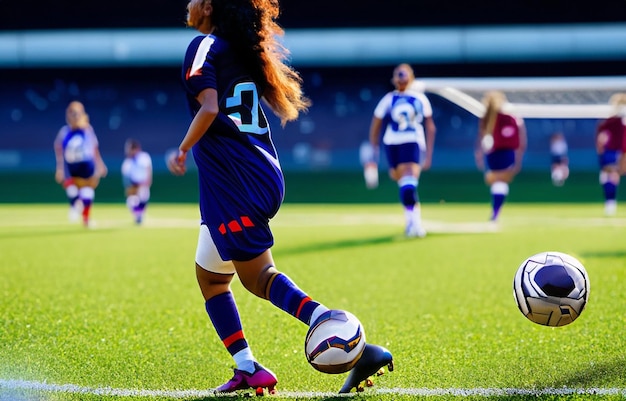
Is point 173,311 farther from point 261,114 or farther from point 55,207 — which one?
point 55,207

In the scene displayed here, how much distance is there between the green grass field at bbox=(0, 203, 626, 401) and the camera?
12.7 ft

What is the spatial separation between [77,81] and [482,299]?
32248 mm

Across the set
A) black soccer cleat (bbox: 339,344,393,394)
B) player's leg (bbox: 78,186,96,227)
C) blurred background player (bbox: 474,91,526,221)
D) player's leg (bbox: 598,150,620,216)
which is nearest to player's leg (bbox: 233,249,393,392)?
black soccer cleat (bbox: 339,344,393,394)

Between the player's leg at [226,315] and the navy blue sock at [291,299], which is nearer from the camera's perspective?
the navy blue sock at [291,299]

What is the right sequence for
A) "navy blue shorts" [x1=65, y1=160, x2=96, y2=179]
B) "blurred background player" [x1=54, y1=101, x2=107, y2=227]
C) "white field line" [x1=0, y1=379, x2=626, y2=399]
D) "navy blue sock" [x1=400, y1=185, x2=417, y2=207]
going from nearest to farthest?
"white field line" [x1=0, y1=379, x2=626, y2=399] → "navy blue sock" [x1=400, y1=185, x2=417, y2=207] → "blurred background player" [x1=54, y1=101, x2=107, y2=227] → "navy blue shorts" [x1=65, y1=160, x2=96, y2=179]

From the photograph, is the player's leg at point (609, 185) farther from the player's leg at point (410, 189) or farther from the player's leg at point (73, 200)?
the player's leg at point (73, 200)

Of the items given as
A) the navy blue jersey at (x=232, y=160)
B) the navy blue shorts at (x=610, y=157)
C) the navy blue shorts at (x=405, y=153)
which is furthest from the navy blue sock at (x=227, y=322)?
the navy blue shorts at (x=610, y=157)

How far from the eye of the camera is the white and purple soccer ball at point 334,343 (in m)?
3.29

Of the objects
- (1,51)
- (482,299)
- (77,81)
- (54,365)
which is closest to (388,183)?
(77,81)

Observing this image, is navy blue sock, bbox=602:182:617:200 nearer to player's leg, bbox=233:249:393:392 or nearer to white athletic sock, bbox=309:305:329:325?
player's leg, bbox=233:249:393:392

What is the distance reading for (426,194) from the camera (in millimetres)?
24344

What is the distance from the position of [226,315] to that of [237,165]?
2.45 ft

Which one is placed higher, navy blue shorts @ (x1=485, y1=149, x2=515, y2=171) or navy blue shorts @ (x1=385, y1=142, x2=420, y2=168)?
navy blue shorts @ (x1=385, y1=142, x2=420, y2=168)

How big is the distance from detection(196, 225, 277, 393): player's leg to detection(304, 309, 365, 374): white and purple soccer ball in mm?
398
